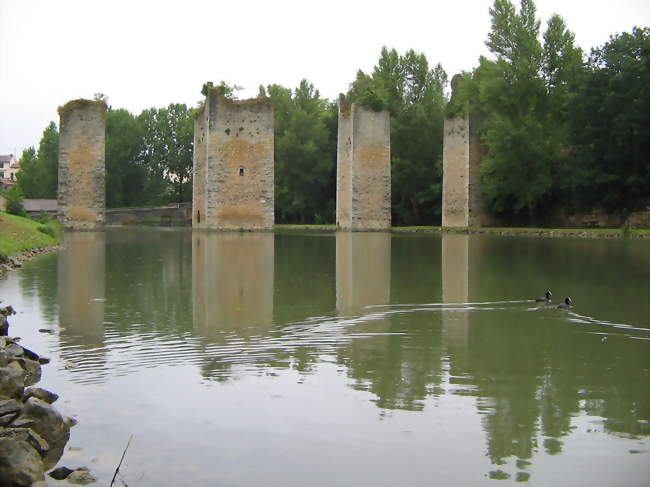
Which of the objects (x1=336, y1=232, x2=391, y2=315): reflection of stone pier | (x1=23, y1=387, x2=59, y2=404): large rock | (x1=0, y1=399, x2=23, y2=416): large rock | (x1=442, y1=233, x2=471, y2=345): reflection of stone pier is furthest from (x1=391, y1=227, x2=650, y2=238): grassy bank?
(x1=0, y1=399, x2=23, y2=416): large rock

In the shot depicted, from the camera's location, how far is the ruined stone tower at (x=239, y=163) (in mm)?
33688

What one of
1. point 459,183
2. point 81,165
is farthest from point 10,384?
point 459,183

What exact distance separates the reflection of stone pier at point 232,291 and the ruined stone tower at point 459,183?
833 inches

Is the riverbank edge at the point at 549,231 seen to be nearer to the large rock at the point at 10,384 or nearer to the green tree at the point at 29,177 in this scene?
the large rock at the point at 10,384

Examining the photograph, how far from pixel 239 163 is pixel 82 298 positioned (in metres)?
23.9

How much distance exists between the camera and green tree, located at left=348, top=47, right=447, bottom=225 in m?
46.1

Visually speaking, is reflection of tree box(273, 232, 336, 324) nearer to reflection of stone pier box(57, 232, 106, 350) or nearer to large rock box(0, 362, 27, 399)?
reflection of stone pier box(57, 232, 106, 350)

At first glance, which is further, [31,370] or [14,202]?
[14,202]

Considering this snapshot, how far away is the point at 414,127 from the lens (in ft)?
152

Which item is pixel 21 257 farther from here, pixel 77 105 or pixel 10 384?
pixel 77 105

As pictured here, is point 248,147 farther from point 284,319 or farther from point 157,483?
point 157,483

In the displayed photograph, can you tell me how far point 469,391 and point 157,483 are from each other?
241 centimetres

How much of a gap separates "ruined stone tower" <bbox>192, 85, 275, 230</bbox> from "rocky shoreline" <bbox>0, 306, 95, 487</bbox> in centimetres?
2808

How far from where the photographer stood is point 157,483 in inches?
161
